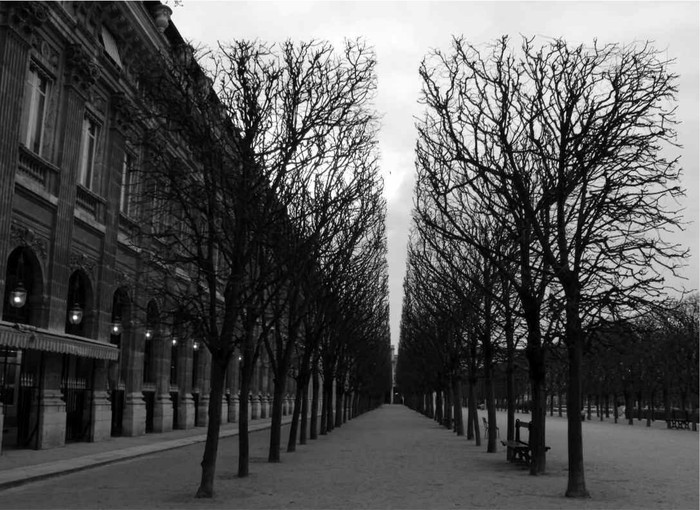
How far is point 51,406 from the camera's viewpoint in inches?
861

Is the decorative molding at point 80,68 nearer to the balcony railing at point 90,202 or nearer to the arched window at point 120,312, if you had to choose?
the balcony railing at point 90,202

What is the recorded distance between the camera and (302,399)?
27.6m

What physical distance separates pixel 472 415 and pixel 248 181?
60.7ft

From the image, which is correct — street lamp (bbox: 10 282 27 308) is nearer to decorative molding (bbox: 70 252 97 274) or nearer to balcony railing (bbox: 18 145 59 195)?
balcony railing (bbox: 18 145 59 195)

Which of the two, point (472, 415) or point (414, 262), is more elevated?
point (414, 262)

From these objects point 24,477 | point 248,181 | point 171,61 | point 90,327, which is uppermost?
point 171,61


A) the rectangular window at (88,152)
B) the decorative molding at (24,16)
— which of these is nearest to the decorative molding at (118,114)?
the rectangular window at (88,152)

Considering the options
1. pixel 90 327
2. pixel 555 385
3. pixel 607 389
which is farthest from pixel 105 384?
pixel 555 385

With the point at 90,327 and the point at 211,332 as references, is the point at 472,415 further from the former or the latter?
the point at 211,332

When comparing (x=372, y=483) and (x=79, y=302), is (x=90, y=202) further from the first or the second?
(x=372, y=483)

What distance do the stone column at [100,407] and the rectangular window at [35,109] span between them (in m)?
8.13

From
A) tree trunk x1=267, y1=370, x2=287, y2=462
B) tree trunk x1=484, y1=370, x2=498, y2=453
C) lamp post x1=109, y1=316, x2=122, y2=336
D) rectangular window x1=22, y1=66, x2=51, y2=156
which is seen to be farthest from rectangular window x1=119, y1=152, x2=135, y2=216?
tree trunk x1=484, y1=370, x2=498, y2=453

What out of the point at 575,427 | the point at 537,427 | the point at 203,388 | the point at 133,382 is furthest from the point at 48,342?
the point at 203,388

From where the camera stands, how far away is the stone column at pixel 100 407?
25.0 meters
